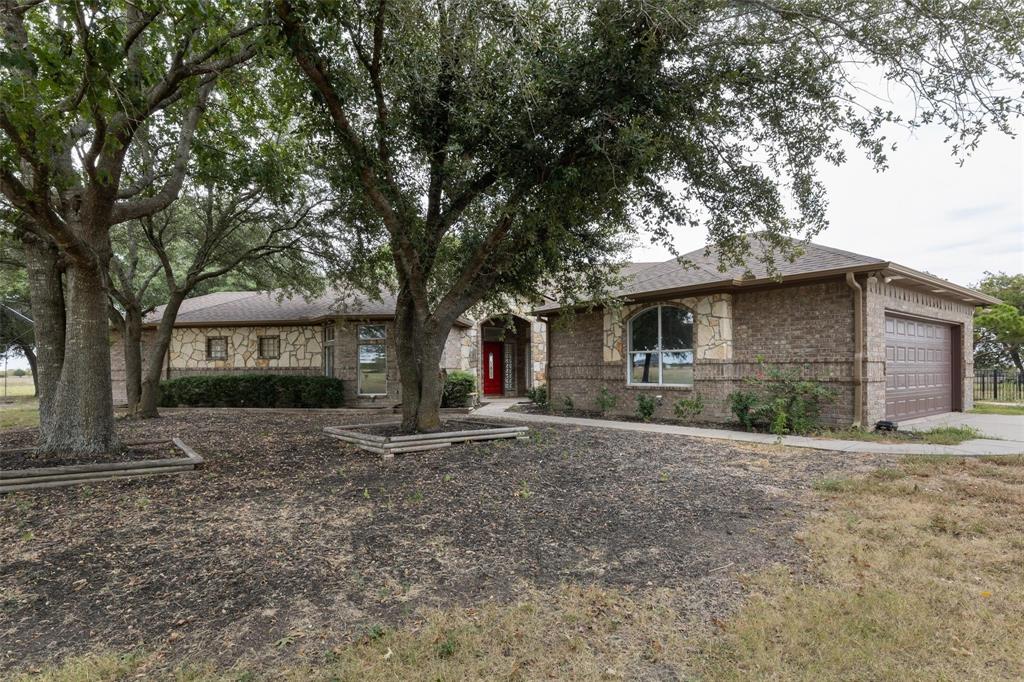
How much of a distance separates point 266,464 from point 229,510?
88.5 inches

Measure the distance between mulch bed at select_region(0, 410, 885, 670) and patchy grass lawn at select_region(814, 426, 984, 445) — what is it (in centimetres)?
198

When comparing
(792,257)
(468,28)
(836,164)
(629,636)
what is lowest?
(629,636)

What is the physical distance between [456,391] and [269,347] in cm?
692

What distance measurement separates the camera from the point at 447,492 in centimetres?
577

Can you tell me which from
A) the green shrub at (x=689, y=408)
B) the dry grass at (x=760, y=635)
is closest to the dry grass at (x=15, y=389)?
the green shrub at (x=689, y=408)

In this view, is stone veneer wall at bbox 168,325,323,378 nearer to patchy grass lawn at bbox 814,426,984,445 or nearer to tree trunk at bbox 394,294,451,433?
tree trunk at bbox 394,294,451,433

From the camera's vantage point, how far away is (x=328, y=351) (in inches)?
703

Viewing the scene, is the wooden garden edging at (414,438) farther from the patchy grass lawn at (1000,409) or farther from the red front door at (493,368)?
the patchy grass lawn at (1000,409)

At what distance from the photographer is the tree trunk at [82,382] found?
7090 millimetres

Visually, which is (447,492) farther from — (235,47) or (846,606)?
(235,47)

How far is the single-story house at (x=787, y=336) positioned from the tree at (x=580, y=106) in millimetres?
2427

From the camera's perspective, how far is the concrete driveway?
9645 millimetres

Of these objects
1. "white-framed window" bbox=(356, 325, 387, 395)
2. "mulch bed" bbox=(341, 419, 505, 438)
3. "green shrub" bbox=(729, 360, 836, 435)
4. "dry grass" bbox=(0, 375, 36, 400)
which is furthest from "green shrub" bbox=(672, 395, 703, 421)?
"dry grass" bbox=(0, 375, 36, 400)

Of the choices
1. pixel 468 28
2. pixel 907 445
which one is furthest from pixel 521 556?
pixel 907 445
